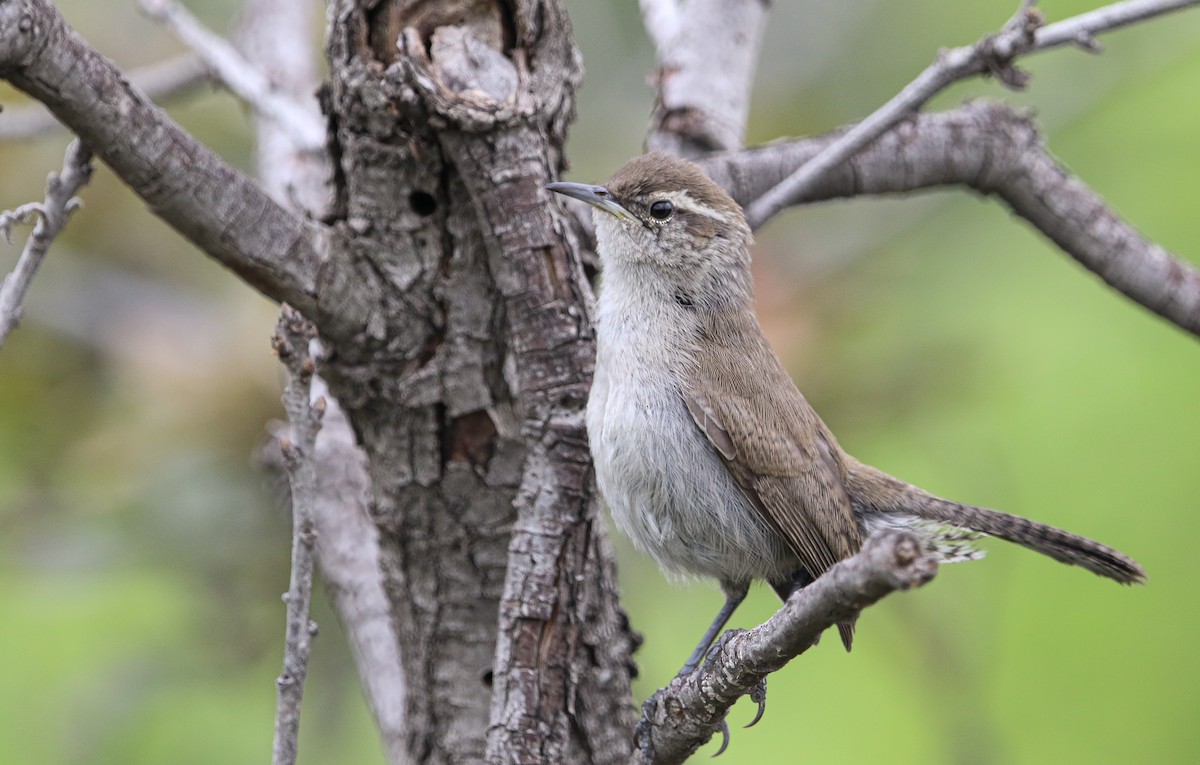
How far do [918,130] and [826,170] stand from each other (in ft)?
1.67

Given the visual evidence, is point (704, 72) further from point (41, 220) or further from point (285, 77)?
point (41, 220)

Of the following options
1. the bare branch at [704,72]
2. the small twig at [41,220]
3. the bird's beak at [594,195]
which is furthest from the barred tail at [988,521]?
the small twig at [41,220]

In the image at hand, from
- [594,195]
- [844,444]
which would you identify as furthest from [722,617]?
[844,444]

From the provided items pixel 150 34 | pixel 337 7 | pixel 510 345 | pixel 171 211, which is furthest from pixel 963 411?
pixel 150 34

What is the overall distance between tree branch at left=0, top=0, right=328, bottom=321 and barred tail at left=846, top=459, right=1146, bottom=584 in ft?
5.42

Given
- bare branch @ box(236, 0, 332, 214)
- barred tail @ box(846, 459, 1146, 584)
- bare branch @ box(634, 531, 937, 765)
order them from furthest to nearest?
bare branch @ box(236, 0, 332, 214) → barred tail @ box(846, 459, 1146, 584) → bare branch @ box(634, 531, 937, 765)

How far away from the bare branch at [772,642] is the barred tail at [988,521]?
0.91 meters

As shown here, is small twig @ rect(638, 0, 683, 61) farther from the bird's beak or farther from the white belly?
the white belly

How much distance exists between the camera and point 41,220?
7.03 ft

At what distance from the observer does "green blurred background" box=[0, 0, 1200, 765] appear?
12.4 feet

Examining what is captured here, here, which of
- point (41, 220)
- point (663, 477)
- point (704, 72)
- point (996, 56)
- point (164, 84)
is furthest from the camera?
point (164, 84)

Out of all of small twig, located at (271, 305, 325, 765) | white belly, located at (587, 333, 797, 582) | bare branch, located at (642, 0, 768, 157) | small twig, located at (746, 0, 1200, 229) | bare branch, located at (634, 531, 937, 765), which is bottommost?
bare branch, located at (634, 531, 937, 765)

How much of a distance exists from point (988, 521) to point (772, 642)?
163 centimetres

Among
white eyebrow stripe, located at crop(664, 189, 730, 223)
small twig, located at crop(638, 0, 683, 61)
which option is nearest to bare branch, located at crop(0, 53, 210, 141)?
small twig, located at crop(638, 0, 683, 61)
